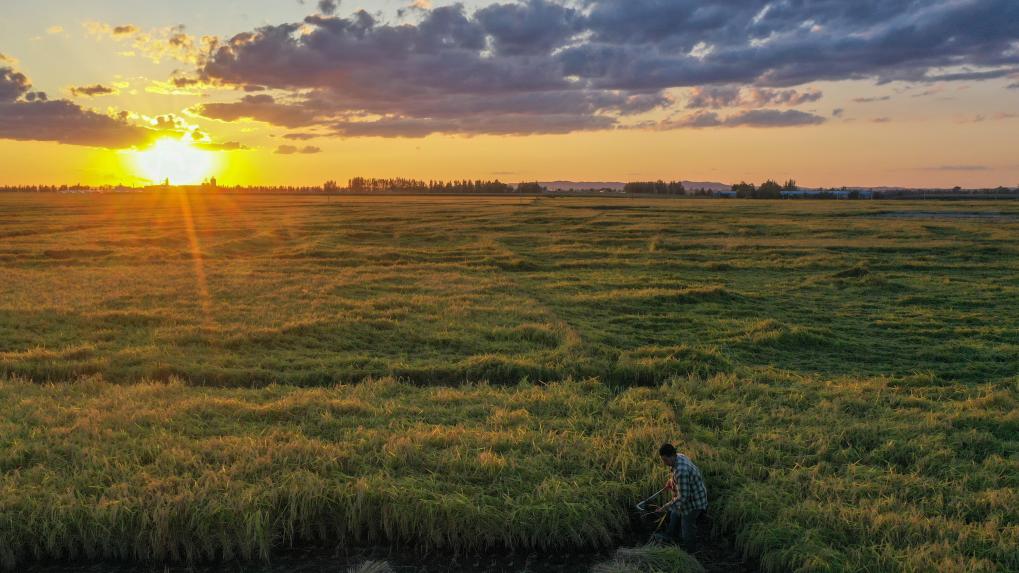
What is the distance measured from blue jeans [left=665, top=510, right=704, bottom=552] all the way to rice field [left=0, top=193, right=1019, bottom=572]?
0.54 m

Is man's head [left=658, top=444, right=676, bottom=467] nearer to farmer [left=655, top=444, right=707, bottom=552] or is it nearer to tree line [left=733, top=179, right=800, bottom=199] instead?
farmer [left=655, top=444, right=707, bottom=552]

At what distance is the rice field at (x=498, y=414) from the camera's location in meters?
7.39

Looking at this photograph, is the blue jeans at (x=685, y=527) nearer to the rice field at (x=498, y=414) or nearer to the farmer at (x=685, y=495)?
the farmer at (x=685, y=495)

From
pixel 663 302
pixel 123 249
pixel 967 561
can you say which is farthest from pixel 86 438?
pixel 123 249

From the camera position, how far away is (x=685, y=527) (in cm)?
733

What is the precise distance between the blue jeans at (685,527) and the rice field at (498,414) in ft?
1.77

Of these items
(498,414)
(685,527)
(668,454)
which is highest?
(668,454)

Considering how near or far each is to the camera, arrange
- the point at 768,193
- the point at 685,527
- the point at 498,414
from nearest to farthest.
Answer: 1. the point at 685,527
2. the point at 498,414
3. the point at 768,193

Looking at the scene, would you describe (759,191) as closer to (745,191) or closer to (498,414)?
(745,191)

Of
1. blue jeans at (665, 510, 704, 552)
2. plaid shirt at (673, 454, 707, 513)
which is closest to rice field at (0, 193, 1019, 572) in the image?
blue jeans at (665, 510, 704, 552)

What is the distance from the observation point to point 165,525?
7.28 m

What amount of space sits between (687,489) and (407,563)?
11.1 feet

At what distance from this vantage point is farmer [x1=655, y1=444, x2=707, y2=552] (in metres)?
7.25

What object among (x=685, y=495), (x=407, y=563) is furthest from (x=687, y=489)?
(x=407, y=563)
